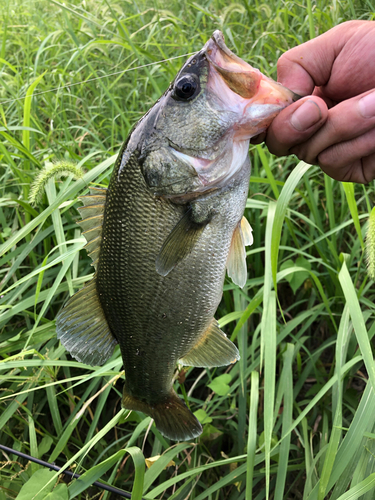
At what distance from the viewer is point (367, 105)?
3.72 ft

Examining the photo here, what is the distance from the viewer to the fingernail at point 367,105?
113cm

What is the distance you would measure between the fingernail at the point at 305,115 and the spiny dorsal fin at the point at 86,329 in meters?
0.79

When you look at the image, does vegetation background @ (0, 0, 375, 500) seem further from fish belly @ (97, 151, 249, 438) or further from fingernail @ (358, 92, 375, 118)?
fingernail @ (358, 92, 375, 118)

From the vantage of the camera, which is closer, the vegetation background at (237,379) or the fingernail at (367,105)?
the fingernail at (367,105)

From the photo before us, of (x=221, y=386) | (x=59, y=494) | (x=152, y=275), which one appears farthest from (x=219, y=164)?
(x=59, y=494)

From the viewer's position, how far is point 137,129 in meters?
1.20

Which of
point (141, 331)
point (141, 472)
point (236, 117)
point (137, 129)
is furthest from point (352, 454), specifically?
point (137, 129)

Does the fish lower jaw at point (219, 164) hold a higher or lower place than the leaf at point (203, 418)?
higher

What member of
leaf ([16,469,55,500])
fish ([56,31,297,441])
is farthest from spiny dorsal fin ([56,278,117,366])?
leaf ([16,469,55,500])

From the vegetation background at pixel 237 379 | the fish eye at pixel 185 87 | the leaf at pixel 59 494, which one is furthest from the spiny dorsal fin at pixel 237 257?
the leaf at pixel 59 494

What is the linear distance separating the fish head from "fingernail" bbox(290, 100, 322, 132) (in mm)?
45

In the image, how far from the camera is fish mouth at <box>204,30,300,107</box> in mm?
1078

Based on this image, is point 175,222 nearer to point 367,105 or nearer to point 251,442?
point 367,105

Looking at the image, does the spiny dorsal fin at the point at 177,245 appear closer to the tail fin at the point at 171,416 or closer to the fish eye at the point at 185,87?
the fish eye at the point at 185,87
